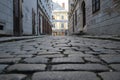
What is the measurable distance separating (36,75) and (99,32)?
9616 millimetres

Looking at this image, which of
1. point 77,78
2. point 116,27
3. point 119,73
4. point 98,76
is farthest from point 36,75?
point 116,27

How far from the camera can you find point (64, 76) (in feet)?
5.64

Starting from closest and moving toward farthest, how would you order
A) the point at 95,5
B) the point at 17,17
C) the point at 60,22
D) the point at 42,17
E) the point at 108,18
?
the point at 108,18
the point at 17,17
the point at 95,5
the point at 42,17
the point at 60,22

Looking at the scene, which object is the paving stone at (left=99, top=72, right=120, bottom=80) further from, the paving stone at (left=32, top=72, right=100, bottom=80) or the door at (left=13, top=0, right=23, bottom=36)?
the door at (left=13, top=0, right=23, bottom=36)

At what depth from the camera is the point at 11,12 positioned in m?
9.92

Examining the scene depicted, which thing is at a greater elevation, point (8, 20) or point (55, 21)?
point (55, 21)

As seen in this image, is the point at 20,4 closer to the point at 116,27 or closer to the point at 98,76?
the point at 116,27

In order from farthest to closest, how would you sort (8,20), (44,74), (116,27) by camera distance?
(8,20), (116,27), (44,74)

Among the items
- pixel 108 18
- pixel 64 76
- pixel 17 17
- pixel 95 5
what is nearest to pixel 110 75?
pixel 64 76

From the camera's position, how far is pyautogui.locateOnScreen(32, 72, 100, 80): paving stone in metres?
1.66

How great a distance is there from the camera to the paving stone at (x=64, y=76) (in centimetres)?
166

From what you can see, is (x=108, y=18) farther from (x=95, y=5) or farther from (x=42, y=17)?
(x=42, y=17)

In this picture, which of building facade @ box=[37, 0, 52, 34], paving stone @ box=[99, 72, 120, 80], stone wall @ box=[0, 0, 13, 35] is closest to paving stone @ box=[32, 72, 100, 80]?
paving stone @ box=[99, 72, 120, 80]

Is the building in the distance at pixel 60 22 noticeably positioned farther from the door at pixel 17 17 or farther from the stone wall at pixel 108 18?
the door at pixel 17 17
